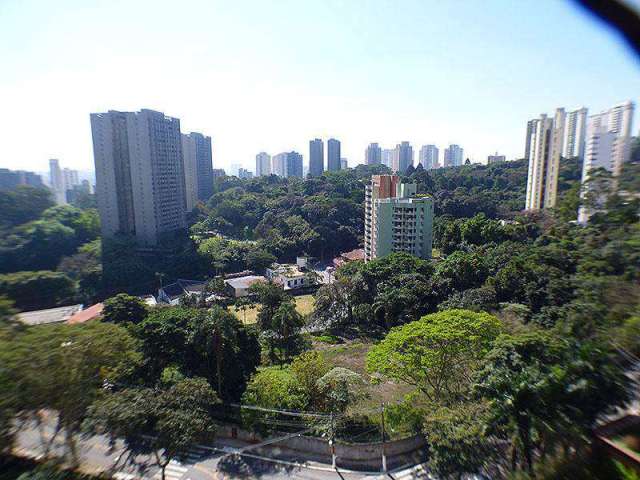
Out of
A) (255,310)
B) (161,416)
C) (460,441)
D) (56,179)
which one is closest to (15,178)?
(56,179)

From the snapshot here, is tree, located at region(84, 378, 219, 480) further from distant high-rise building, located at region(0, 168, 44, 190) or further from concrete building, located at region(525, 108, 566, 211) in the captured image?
distant high-rise building, located at region(0, 168, 44, 190)

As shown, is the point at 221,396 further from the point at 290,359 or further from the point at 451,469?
the point at 451,469

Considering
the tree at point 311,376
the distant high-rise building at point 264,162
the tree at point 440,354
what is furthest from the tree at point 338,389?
the distant high-rise building at point 264,162

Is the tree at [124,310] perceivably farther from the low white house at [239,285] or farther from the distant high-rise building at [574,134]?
the distant high-rise building at [574,134]

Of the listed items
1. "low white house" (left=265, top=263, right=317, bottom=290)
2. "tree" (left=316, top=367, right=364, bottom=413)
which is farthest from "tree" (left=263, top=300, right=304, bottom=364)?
"low white house" (left=265, top=263, right=317, bottom=290)

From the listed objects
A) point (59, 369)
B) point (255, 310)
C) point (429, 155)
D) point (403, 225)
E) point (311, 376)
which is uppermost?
point (429, 155)

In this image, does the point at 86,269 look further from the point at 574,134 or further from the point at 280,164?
the point at 280,164

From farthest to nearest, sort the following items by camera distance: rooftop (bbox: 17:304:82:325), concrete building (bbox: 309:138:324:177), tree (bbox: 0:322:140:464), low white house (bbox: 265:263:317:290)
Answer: concrete building (bbox: 309:138:324:177)
low white house (bbox: 265:263:317:290)
rooftop (bbox: 17:304:82:325)
tree (bbox: 0:322:140:464)
